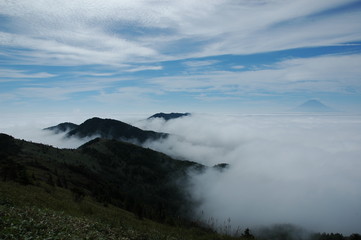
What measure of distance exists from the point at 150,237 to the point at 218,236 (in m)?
19.7

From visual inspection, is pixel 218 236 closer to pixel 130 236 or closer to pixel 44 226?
pixel 130 236

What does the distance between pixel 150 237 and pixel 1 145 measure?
20279cm

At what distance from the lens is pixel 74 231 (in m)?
22.4

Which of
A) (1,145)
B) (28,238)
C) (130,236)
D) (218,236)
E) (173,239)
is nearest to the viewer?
(28,238)

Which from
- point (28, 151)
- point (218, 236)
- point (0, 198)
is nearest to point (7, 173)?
point (0, 198)

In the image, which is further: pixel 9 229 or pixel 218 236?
pixel 218 236

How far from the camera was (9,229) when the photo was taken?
1842 cm

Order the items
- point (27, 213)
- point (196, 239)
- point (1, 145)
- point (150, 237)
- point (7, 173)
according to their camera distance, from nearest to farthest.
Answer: point (27, 213) → point (150, 237) → point (196, 239) → point (7, 173) → point (1, 145)

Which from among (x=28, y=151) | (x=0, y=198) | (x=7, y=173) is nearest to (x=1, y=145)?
(x=28, y=151)

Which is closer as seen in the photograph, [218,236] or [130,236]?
[130,236]

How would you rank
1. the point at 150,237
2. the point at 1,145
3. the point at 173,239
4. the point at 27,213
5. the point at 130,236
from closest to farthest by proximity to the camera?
1. the point at 27,213
2. the point at 130,236
3. the point at 150,237
4. the point at 173,239
5. the point at 1,145

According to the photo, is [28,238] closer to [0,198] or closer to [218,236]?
[0,198]

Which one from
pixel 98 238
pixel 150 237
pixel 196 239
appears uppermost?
pixel 98 238

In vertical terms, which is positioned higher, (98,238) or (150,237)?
(98,238)
